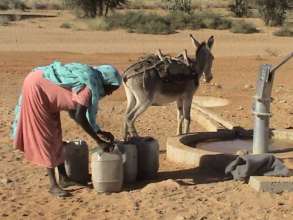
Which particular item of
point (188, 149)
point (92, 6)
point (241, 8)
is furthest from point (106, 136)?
point (241, 8)

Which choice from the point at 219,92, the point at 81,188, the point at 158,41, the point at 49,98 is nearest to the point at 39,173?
the point at 81,188

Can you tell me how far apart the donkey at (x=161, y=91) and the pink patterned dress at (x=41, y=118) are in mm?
1954

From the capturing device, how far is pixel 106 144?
307 inches

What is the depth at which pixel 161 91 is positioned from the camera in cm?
986

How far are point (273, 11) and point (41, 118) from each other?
129 ft

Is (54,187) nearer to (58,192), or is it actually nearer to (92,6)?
(58,192)

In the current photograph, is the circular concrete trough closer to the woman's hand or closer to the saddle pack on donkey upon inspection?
the saddle pack on donkey

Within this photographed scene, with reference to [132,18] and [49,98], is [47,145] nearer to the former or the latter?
[49,98]

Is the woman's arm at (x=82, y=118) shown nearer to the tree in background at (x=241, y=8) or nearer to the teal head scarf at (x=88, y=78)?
the teal head scarf at (x=88, y=78)

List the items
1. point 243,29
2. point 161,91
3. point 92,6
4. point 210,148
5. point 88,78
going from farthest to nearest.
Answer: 1. point 92,6
2. point 243,29
3. point 210,148
4. point 161,91
5. point 88,78

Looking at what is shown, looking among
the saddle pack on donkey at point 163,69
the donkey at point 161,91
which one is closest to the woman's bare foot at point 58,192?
the donkey at point 161,91

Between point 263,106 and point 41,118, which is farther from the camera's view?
point 263,106

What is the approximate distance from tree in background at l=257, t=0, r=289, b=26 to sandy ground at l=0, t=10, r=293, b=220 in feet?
57.8

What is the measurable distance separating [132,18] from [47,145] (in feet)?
111
